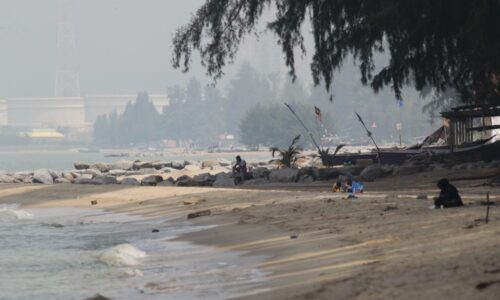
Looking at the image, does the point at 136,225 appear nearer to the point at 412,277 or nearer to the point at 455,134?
the point at 412,277

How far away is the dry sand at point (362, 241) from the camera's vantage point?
11.6 metres

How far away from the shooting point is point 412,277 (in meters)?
11.9

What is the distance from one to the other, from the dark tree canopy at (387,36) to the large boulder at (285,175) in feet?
15.3

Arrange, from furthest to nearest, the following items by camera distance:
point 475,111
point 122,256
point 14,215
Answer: point 475,111 < point 14,215 < point 122,256

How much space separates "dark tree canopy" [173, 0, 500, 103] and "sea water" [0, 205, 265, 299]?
29.6 feet

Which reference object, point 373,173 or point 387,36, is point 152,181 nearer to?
point 373,173

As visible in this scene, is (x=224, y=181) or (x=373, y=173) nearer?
(x=373, y=173)

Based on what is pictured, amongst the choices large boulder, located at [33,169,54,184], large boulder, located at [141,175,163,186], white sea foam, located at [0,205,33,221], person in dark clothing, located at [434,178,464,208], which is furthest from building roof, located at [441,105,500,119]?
large boulder, located at [33,169,54,184]

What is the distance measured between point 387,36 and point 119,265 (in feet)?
56.0

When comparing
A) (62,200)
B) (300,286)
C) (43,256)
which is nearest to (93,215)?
(62,200)

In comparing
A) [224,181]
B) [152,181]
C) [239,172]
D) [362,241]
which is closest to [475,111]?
[239,172]

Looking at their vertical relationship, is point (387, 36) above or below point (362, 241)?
above

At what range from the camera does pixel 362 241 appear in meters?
16.3

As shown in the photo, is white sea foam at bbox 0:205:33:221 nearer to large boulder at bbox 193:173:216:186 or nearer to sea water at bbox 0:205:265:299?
sea water at bbox 0:205:265:299
